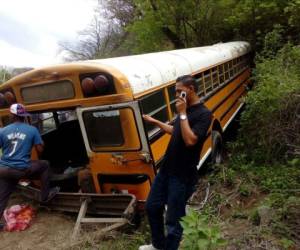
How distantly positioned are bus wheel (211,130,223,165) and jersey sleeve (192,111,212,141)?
135 inches

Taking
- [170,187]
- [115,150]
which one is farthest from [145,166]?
[170,187]

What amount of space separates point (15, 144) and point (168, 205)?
7.66ft

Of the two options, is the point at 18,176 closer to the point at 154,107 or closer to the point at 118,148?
the point at 118,148

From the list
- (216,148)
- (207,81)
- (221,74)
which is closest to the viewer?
(207,81)

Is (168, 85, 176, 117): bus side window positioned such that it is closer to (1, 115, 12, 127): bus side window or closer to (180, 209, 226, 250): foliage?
(1, 115, 12, 127): bus side window

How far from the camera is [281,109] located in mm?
6199

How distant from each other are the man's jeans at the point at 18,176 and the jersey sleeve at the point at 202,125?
2526mm

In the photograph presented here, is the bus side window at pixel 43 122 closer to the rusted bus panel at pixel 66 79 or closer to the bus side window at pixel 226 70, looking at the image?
the rusted bus panel at pixel 66 79

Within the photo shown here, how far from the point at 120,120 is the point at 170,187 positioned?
1.06 meters

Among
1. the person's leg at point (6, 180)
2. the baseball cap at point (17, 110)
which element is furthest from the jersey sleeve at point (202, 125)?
the person's leg at point (6, 180)

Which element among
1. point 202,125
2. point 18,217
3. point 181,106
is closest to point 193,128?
point 202,125

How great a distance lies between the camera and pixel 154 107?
15.1ft

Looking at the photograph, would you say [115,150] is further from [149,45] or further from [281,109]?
[149,45]

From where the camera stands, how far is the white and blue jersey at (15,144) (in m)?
4.72
